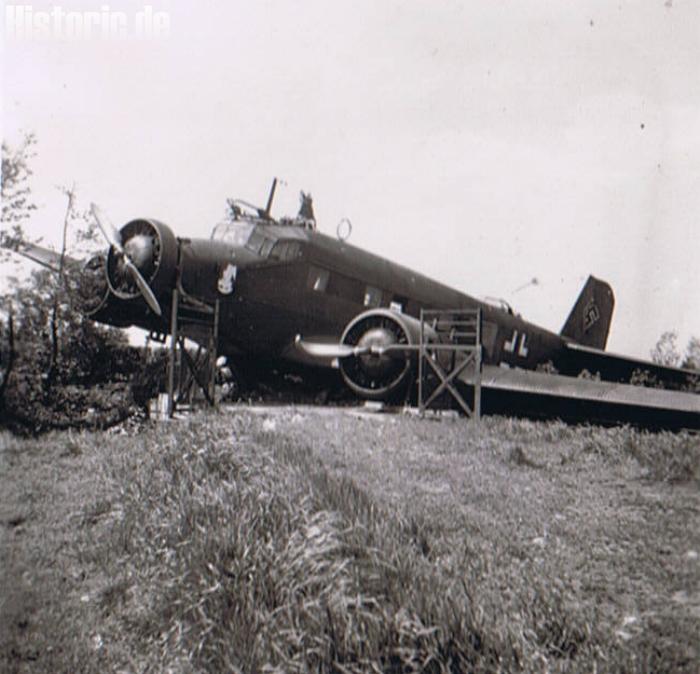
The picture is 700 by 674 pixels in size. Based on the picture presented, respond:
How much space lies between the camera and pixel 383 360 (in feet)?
40.1

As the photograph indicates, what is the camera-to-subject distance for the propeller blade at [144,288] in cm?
A: 1102

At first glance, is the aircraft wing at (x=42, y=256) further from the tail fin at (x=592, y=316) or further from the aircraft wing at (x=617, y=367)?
the tail fin at (x=592, y=316)

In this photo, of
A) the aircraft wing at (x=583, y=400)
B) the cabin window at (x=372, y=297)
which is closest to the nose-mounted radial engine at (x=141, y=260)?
the cabin window at (x=372, y=297)

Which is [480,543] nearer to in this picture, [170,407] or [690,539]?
[690,539]

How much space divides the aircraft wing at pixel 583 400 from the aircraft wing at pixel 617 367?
24.4ft

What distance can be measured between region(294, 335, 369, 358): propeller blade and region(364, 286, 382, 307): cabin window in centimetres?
204

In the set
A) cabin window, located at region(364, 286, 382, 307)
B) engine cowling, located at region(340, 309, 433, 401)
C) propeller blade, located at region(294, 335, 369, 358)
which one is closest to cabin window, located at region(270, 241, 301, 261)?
propeller blade, located at region(294, 335, 369, 358)

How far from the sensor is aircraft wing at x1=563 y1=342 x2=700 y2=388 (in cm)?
1912

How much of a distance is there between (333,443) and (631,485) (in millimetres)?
3195

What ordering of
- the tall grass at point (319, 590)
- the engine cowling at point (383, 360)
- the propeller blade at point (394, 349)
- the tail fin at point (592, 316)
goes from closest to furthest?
the tall grass at point (319, 590)
the propeller blade at point (394, 349)
the engine cowling at point (383, 360)
the tail fin at point (592, 316)

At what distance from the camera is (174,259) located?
11.4 m

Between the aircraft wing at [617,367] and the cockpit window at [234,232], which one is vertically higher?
the cockpit window at [234,232]

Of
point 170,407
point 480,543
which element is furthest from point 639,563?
point 170,407

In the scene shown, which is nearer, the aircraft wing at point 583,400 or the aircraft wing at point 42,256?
the aircraft wing at point 583,400
